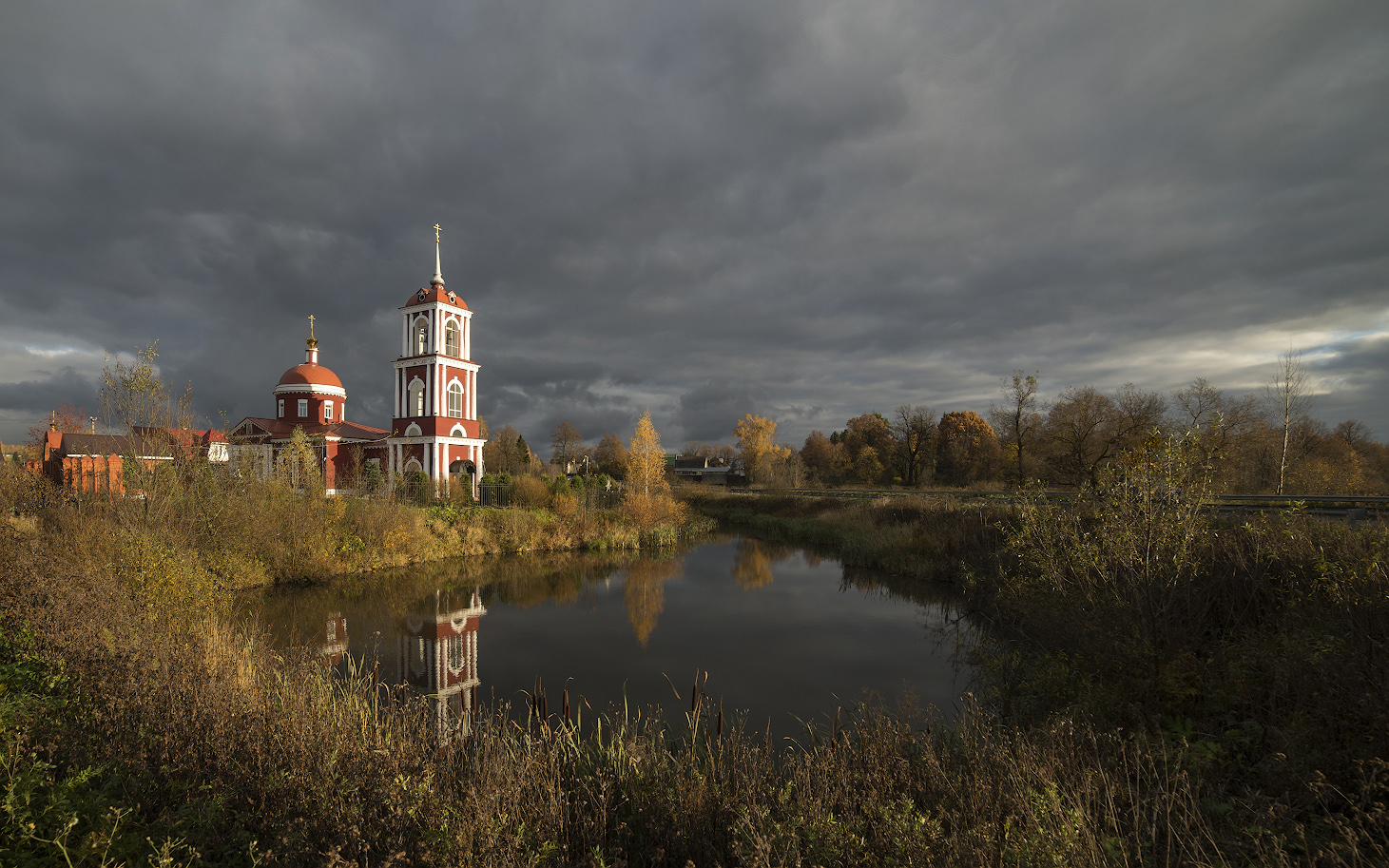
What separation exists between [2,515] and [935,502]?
92.8ft

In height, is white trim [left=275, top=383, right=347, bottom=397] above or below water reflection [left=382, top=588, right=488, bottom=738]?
above

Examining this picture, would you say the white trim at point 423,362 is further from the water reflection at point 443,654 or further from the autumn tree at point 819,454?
the autumn tree at point 819,454

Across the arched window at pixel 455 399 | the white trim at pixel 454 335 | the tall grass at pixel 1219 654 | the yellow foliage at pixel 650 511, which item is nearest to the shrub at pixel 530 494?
the yellow foliage at pixel 650 511

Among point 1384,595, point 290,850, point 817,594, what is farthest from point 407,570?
point 1384,595

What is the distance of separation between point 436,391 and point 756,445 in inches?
1809

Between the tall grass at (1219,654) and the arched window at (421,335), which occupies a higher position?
the arched window at (421,335)

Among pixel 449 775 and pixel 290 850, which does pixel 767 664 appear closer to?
pixel 449 775

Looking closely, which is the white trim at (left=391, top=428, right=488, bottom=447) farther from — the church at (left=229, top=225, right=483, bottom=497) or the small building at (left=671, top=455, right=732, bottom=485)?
the small building at (left=671, top=455, right=732, bottom=485)

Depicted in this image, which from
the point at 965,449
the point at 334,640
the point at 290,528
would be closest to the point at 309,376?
the point at 290,528

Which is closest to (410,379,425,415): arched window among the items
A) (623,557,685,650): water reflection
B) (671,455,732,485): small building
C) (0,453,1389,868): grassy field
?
(623,557,685,650): water reflection

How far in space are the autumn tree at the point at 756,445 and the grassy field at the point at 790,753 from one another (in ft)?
209

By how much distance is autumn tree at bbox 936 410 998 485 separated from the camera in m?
53.1

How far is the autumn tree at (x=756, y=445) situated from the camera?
73812 millimetres

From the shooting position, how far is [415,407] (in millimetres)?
37375
